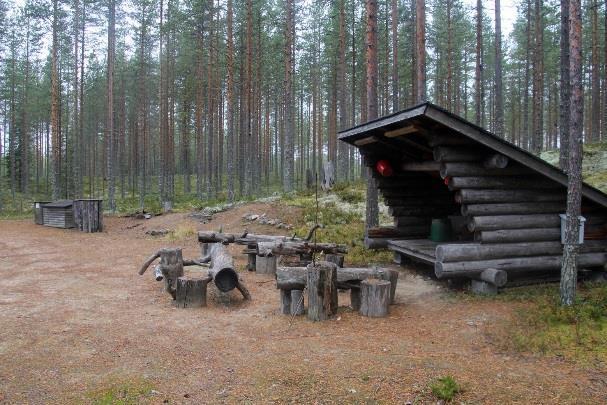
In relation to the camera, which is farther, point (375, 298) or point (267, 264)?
point (267, 264)

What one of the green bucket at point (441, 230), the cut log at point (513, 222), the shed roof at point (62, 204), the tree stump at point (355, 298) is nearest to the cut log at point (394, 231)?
the green bucket at point (441, 230)

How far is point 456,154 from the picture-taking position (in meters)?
7.89

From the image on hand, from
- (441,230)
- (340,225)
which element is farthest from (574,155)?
(340,225)

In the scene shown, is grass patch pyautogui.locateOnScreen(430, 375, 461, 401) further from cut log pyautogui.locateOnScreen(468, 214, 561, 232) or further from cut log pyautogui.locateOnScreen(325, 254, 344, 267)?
cut log pyautogui.locateOnScreen(325, 254, 344, 267)

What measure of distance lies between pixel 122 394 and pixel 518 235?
289 inches

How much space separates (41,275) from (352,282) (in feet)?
26.1

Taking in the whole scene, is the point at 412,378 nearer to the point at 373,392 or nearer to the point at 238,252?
the point at 373,392

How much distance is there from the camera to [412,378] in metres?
4.53

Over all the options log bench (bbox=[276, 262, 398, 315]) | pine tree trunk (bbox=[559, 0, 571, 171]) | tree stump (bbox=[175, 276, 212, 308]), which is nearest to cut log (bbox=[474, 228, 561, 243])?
log bench (bbox=[276, 262, 398, 315])

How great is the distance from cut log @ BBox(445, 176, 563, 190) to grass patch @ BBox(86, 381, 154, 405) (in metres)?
6.19

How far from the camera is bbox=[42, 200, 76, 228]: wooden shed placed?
70.4 feet

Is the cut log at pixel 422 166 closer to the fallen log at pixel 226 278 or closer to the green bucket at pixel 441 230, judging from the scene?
the green bucket at pixel 441 230

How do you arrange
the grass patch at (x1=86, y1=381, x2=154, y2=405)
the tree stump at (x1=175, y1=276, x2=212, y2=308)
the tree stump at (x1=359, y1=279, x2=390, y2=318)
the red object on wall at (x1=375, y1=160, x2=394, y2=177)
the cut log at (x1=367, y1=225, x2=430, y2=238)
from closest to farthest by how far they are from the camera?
the grass patch at (x1=86, y1=381, x2=154, y2=405) → the tree stump at (x1=359, y1=279, x2=390, y2=318) → the tree stump at (x1=175, y1=276, x2=212, y2=308) → the red object on wall at (x1=375, y1=160, x2=394, y2=177) → the cut log at (x1=367, y1=225, x2=430, y2=238)

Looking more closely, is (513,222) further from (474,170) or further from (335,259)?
Answer: (335,259)
